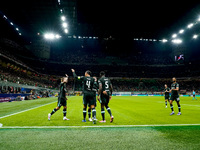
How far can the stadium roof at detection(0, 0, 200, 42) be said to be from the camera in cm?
2041

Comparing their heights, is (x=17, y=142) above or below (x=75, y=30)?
below

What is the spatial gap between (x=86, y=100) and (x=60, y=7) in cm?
2382

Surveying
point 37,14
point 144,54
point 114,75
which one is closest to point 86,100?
point 37,14

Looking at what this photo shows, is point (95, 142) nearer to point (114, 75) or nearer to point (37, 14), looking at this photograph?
point (37, 14)

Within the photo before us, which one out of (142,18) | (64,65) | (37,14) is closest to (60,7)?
(37,14)

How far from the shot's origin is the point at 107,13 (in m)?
23.4

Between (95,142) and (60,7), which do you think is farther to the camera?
(60,7)

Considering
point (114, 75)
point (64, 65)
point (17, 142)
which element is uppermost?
point (64, 65)

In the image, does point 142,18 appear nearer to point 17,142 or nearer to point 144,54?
point 17,142

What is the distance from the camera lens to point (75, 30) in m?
34.8

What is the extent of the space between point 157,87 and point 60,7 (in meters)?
55.0

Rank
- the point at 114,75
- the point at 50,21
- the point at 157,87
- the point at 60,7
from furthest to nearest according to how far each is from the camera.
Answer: the point at 114,75, the point at 157,87, the point at 50,21, the point at 60,7

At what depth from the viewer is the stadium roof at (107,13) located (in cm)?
2041

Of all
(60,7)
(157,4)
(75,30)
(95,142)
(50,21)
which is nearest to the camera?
(95,142)
